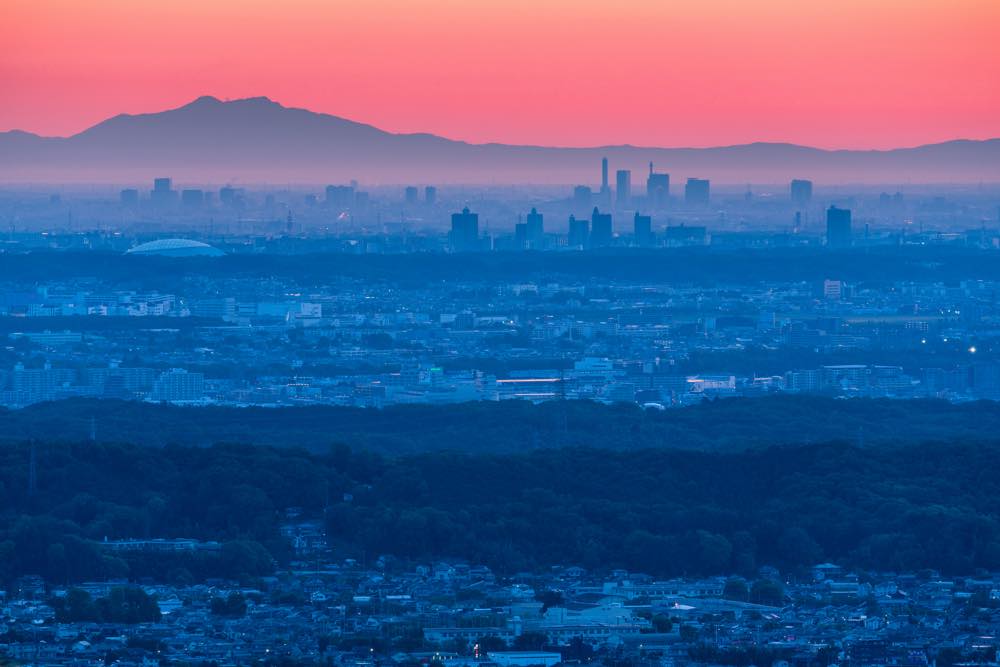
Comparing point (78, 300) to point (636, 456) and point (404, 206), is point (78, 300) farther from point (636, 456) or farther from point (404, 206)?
point (404, 206)

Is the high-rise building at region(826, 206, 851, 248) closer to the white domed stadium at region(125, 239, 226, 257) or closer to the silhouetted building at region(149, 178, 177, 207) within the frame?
the white domed stadium at region(125, 239, 226, 257)

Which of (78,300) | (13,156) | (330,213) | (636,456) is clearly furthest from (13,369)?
(13,156)

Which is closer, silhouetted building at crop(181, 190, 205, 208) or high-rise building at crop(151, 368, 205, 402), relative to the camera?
high-rise building at crop(151, 368, 205, 402)

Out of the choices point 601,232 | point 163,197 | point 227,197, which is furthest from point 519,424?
point 227,197

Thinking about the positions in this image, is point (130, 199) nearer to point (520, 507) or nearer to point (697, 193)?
point (697, 193)

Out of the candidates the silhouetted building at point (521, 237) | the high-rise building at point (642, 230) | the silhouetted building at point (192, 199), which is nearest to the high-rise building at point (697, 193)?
the silhouetted building at point (192, 199)

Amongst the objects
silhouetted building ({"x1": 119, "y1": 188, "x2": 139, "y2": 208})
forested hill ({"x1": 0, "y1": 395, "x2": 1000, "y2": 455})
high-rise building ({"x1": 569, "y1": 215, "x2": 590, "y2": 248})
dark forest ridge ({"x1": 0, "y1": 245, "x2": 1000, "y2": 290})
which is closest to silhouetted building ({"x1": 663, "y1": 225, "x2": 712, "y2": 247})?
high-rise building ({"x1": 569, "y1": 215, "x2": 590, "y2": 248})

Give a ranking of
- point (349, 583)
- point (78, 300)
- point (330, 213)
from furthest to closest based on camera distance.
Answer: point (330, 213), point (78, 300), point (349, 583)
